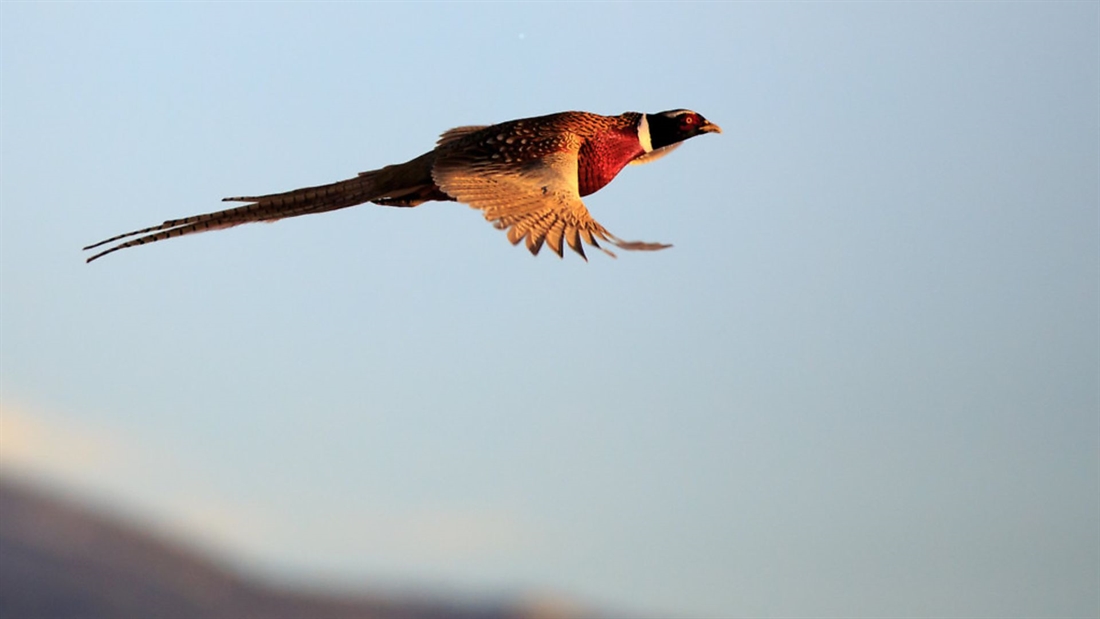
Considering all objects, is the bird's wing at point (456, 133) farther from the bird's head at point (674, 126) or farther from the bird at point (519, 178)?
the bird's head at point (674, 126)

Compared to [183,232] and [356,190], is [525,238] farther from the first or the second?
[183,232]

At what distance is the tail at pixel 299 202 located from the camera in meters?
7.36

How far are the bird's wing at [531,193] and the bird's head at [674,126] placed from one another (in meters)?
0.84

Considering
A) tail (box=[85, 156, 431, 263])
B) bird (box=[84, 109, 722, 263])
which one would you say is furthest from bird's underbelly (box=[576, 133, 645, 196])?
tail (box=[85, 156, 431, 263])

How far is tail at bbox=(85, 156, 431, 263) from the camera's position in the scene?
24.1ft

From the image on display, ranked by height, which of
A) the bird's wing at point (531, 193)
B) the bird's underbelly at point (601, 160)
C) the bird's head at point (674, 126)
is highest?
the bird's head at point (674, 126)

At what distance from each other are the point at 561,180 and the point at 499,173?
45cm

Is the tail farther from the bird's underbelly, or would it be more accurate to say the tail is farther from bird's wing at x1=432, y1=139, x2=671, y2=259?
the bird's underbelly

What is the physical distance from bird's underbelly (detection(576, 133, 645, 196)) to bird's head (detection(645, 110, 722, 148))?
25 centimetres

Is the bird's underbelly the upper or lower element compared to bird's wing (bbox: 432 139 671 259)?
upper

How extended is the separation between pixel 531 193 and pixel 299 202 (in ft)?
5.35

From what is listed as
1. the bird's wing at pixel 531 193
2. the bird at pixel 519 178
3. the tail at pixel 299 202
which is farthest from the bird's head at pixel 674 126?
the tail at pixel 299 202

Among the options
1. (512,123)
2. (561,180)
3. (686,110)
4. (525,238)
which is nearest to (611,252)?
(525,238)

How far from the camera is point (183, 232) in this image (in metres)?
7.39
